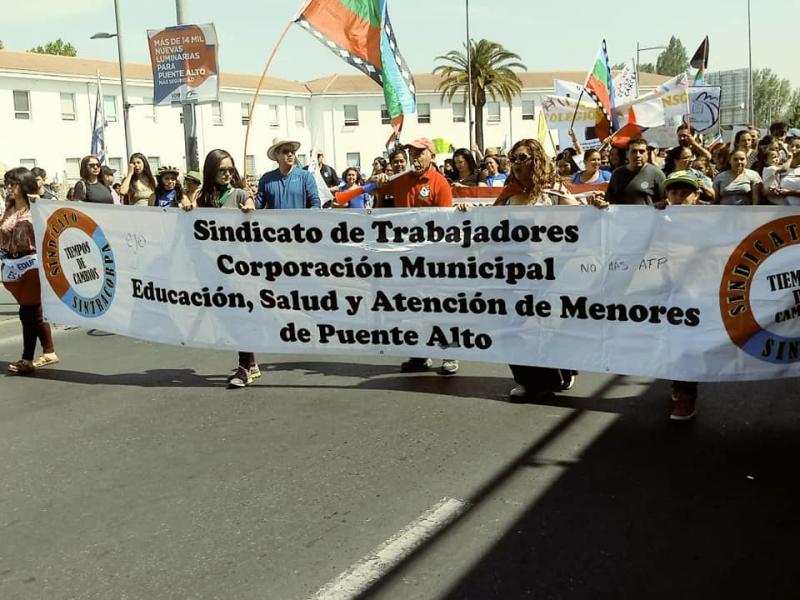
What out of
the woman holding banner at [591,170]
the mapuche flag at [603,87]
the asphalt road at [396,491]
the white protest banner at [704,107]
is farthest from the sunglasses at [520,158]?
the white protest banner at [704,107]

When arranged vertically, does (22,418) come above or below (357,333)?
below

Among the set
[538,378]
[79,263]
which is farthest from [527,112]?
[538,378]

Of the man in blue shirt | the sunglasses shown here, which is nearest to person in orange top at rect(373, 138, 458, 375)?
the man in blue shirt

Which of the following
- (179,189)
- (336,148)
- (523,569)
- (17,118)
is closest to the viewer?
(523,569)

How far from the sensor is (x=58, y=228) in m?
7.16

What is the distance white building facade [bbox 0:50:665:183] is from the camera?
142 feet

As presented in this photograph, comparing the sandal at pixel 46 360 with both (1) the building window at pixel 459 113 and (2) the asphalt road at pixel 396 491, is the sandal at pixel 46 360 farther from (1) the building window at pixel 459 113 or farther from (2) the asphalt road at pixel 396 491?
(1) the building window at pixel 459 113

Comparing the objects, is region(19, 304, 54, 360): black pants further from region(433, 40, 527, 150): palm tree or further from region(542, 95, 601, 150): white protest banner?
region(433, 40, 527, 150): palm tree

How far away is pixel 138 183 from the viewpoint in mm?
10242

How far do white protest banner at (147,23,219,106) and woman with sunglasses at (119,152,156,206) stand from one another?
336 cm

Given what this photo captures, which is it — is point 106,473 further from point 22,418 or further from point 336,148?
point 336,148

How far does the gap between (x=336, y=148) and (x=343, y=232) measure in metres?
56.0

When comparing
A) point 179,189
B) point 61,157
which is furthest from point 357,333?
point 61,157

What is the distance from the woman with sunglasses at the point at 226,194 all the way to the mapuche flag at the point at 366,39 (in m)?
1.50
